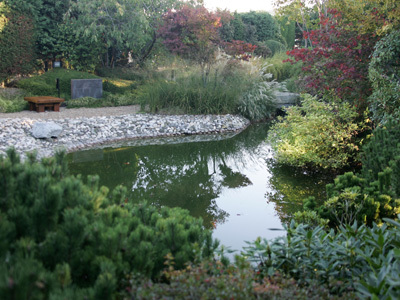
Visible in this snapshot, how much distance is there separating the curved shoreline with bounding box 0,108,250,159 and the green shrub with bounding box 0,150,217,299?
523cm

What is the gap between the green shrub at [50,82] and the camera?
12.0m

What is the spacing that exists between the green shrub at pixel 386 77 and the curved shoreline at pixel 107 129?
4564 mm

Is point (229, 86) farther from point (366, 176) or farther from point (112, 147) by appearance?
point (366, 176)

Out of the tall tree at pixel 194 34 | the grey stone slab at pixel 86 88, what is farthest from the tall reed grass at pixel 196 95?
the grey stone slab at pixel 86 88

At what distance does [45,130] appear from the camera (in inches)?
309

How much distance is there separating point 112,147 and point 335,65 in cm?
446

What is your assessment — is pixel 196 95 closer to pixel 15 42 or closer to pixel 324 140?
pixel 324 140

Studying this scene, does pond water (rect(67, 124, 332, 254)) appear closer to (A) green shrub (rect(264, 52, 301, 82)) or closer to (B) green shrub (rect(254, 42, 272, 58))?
(A) green shrub (rect(264, 52, 301, 82))

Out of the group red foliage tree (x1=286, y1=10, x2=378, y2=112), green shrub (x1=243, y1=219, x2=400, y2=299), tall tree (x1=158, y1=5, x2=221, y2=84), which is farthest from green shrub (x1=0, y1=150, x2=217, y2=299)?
tall tree (x1=158, y1=5, x2=221, y2=84)

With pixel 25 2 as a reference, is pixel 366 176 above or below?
below

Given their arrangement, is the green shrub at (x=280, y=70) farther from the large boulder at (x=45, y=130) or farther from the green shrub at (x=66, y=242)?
the green shrub at (x=66, y=242)

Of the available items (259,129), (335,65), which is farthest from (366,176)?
(259,129)

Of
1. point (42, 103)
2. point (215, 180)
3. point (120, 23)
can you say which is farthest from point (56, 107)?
point (215, 180)

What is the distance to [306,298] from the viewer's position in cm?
186
